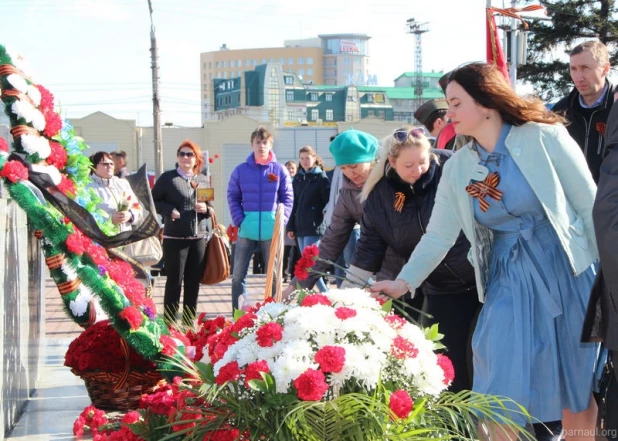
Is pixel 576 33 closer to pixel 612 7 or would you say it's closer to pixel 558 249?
pixel 612 7

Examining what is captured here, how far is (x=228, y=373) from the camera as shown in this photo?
8.86 ft

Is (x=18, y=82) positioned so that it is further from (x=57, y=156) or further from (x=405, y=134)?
(x=405, y=134)

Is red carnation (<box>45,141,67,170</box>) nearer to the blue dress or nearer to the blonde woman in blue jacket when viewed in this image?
the blonde woman in blue jacket

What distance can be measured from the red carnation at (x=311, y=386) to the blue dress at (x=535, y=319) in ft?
4.14

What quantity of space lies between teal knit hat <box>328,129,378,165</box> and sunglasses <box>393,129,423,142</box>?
38.1 inches

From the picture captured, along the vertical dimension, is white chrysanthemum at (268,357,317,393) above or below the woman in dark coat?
below

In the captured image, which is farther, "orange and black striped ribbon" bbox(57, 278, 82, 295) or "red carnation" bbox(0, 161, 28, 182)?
"orange and black striped ribbon" bbox(57, 278, 82, 295)

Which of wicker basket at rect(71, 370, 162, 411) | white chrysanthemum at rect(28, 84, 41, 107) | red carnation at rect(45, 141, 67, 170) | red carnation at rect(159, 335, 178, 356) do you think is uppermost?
white chrysanthemum at rect(28, 84, 41, 107)

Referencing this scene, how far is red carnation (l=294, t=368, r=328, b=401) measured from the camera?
101 inches

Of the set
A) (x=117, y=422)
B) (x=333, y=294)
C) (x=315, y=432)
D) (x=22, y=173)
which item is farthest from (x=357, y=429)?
(x=22, y=173)

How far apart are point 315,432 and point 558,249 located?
1.52 meters

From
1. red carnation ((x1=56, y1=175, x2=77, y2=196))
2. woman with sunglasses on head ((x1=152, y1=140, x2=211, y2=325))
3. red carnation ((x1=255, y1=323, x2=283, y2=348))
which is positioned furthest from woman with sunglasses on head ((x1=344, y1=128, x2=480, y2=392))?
woman with sunglasses on head ((x1=152, y1=140, x2=211, y2=325))

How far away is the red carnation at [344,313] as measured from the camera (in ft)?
9.21

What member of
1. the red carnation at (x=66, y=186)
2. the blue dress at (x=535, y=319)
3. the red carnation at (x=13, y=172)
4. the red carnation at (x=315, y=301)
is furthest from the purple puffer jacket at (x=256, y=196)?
the red carnation at (x=315, y=301)
